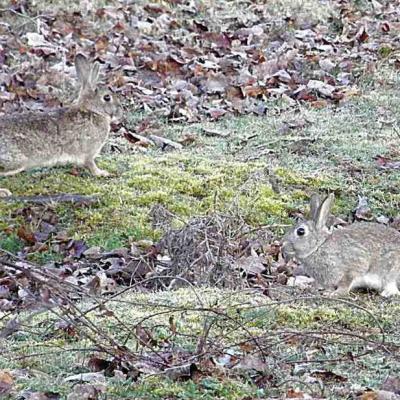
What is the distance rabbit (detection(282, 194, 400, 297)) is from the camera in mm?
6754

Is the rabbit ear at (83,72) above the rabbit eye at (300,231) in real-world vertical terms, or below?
below

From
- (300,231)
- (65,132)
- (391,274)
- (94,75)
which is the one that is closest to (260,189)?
(65,132)

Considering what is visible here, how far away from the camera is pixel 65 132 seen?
931 centimetres

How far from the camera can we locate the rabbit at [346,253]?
6754 millimetres

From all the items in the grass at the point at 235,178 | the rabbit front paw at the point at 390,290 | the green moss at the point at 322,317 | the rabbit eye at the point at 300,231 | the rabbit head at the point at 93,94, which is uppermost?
the rabbit eye at the point at 300,231

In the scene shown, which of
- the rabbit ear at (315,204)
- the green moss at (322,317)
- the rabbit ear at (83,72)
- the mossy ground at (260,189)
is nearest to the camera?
the mossy ground at (260,189)

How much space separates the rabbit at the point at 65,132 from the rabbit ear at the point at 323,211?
2983 mm

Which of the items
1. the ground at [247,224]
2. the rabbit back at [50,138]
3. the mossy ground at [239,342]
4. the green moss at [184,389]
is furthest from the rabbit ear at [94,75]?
→ the green moss at [184,389]

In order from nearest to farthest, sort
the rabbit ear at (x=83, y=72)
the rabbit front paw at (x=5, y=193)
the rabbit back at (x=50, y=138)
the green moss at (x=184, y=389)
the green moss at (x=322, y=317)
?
the green moss at (x=184, y=389), the green moss at (x=322, y=317), the rabbit front paw at (x=5, y=193), the rabbit back at (x=50, y=138), the rabbit ear at (x=83, y=72)

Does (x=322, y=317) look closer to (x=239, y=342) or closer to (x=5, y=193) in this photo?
(x=239, y=342)

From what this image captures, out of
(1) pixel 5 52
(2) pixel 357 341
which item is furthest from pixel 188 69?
(2) pixel 357 341

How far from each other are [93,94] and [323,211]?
3.55 metres

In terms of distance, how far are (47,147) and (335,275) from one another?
11.0 feet

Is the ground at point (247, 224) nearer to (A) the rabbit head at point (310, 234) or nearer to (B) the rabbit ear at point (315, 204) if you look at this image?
(A) the rabbit head at point (310, 234)
